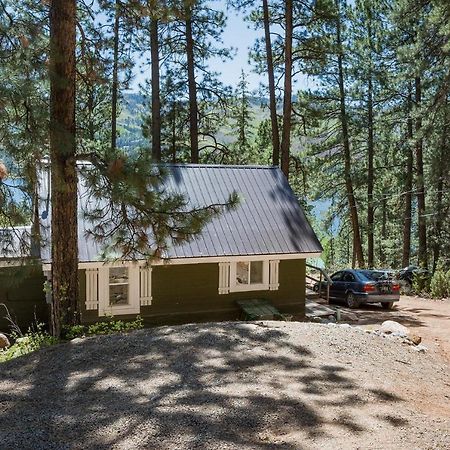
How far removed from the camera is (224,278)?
1473 centimetres

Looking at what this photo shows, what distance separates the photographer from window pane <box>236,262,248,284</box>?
50.4 feet

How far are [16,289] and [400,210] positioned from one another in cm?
2309

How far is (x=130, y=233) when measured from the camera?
31.5 ft

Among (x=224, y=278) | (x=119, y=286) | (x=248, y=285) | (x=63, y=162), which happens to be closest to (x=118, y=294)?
(x=119, y=286)

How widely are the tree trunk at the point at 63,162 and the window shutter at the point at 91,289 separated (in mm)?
2868

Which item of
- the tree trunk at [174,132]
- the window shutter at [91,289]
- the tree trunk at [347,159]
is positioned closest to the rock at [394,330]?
the window shutter at [91,289]

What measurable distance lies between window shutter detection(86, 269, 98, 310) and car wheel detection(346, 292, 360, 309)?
31.3 feet

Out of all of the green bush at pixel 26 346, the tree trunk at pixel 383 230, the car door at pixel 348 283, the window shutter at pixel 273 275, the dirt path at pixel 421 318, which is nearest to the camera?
the green bush at pixel 26 346

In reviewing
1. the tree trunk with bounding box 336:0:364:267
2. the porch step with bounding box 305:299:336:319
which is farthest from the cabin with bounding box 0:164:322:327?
the tree trunk with bounding box 336:0:364:267

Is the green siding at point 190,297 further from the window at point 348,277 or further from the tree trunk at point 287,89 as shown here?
the tree trunk at point 287,89

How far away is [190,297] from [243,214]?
9.55 feet

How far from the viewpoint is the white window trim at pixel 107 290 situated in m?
13.4

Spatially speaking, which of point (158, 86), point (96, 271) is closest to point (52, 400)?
point (96, 271)

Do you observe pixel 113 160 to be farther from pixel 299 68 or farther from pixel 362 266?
pixel 362 266
